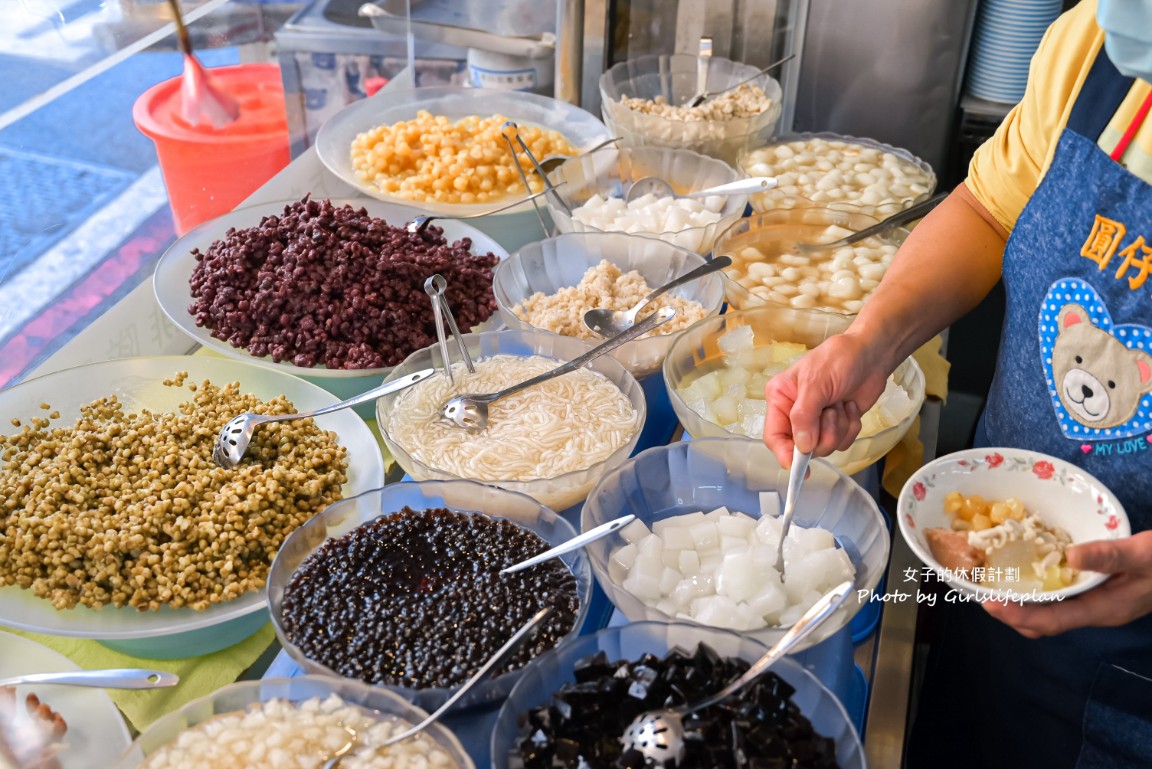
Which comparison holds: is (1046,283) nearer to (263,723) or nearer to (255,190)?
(263,723)

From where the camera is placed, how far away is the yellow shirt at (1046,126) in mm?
1428

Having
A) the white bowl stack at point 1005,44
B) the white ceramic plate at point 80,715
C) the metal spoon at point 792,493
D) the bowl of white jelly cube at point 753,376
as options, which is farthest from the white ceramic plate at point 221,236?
the white bowl stack at point 1005,44

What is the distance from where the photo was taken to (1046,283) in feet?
5.03

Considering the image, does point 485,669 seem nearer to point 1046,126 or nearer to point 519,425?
point 519,425

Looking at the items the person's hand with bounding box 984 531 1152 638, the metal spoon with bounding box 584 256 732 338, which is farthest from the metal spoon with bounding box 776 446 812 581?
the metal spoon with bounding box 584 256 732 338

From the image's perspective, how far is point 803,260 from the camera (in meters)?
2.17

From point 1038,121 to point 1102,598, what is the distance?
81 centimetres

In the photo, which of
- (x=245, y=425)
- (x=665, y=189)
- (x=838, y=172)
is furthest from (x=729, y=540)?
(x=838, y=172)

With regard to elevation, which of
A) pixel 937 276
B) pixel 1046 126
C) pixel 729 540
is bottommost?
pixel 729 540

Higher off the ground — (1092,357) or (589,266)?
(1092,357)

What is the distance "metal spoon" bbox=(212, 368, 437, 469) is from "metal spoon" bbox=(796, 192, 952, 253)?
1.07 m

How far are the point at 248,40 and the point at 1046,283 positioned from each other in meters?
1.95

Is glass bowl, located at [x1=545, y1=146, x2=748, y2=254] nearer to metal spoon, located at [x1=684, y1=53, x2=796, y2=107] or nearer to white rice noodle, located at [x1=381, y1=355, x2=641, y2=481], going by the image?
metal spoon, located at [x1=684, y1=53, x2=796, y2=107]

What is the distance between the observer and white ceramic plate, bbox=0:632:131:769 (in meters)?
1.12
